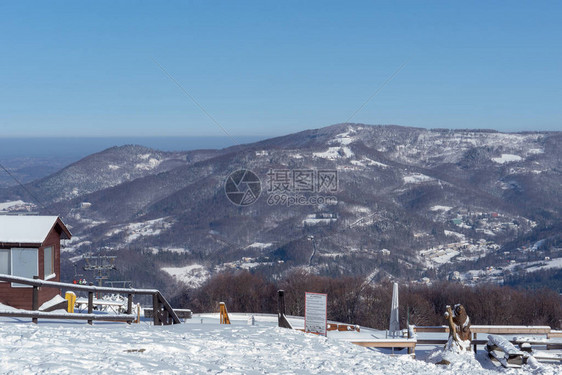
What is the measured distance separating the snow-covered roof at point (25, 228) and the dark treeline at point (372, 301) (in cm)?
3378

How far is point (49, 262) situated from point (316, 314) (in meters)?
9.95

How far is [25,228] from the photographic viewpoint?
67.3 ft

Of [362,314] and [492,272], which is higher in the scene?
[362,314]

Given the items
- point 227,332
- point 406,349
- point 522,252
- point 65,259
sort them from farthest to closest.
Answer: point 522,252
point 65,259
point 406,349
point 227,332

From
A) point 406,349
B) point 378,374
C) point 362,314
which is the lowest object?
point 362,314

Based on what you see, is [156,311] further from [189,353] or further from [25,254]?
[25,254]

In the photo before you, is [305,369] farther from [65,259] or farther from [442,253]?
[442,253]

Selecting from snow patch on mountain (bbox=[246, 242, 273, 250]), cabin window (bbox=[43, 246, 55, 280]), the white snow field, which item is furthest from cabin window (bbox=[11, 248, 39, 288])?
snow patch on mountain (bbox=[246, 242, 273, 250])

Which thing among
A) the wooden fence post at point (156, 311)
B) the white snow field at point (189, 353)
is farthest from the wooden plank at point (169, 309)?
the white snow field at point (189, 353)

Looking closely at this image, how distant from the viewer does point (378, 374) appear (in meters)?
11.1

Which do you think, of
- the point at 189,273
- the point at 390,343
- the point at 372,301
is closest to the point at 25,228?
the point at 390,343

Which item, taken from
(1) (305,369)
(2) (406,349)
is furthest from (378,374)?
(2) (406,349)

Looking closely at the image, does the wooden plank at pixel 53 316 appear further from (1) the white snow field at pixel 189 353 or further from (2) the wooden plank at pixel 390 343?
(2) the wooden plank at pixel 390 343

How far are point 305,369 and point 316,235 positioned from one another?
178544mm
